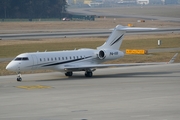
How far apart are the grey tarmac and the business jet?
98 cm

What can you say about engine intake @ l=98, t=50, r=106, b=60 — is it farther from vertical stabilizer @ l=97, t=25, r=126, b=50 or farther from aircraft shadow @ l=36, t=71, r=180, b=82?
aircraft shadow @ l=36, t=71, r=180, b=82

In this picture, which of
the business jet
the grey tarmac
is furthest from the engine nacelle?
the grey tarmac

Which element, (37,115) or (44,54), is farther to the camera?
(44,54)

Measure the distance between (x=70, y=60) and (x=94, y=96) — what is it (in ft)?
36.8

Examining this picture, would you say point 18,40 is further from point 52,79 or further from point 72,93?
point 72,93

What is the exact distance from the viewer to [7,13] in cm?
16050

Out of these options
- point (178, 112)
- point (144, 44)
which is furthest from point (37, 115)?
point (144, 44)

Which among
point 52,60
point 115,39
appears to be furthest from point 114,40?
point 52,60

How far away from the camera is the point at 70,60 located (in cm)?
4288

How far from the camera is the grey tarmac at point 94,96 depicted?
25.9 metres

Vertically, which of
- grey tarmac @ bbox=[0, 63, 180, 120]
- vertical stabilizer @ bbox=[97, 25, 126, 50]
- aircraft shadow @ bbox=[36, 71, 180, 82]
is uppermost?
vertical stabilizer @ bbox=[97, 25, 126, 50]

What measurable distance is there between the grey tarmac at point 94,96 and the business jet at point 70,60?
98 cm

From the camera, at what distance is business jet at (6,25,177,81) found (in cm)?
4031

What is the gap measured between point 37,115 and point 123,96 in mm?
7890
